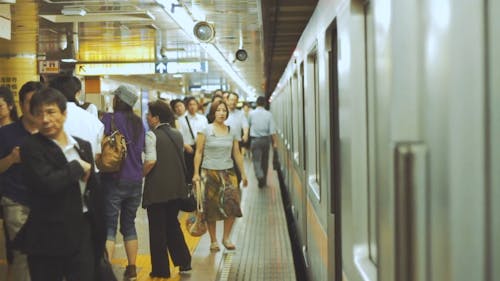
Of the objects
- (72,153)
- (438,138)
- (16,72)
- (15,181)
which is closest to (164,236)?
(15,181)

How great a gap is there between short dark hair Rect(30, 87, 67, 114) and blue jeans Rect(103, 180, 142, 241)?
1.78m

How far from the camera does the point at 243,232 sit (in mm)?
7844

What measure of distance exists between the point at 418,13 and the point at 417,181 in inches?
13.3

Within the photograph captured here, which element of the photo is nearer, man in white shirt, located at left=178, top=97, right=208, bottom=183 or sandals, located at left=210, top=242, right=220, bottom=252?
sandals, located at left=210, top=242, right=220, bottom=252

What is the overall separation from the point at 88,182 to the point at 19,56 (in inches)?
446

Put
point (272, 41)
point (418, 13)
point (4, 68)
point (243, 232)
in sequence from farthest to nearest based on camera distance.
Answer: point (4, 68) < point (272, 41) < point (243, 232) < point (418, 13)

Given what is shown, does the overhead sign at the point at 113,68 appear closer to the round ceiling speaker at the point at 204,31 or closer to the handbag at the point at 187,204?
the round ceiling speaker at the point at 204,31

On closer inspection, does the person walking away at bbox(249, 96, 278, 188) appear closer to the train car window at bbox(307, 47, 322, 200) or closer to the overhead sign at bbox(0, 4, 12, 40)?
the overhead sign at bbox(0, 4, 12, 40)

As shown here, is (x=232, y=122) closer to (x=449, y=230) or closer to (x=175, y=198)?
(x=175, y=198)

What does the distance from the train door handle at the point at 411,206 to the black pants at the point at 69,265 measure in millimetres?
2502

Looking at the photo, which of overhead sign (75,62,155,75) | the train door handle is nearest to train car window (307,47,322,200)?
the train door handle

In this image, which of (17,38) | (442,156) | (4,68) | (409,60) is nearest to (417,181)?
(442,156)

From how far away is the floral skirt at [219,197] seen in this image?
20.6 feet

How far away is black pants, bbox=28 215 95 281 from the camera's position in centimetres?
331
